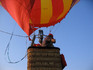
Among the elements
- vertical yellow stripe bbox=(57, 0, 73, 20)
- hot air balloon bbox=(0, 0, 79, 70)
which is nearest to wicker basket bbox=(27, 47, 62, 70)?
hot air balloon bbox=(0, 0, 79, 70)

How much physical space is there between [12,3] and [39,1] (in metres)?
1.43

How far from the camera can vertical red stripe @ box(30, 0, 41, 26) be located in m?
5.52

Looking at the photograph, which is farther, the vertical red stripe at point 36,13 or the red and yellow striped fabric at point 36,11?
the vertical red stripe at point 36,13

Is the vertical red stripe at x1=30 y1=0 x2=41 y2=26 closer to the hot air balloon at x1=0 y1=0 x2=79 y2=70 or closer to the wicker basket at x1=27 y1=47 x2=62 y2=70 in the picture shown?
the hot air balloon at x1=0 y1=0 x2=79 y2=70

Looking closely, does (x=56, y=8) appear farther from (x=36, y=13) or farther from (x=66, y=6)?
(x=36, y=13)

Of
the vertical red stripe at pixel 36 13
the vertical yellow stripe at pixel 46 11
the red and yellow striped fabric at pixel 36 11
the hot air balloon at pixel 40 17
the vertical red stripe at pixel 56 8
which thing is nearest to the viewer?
the hot air balloon at pixel 40 17

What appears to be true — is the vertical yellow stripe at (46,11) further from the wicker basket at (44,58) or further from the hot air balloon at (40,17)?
the wicker basket at (44,58)

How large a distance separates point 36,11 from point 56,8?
4.04 ft

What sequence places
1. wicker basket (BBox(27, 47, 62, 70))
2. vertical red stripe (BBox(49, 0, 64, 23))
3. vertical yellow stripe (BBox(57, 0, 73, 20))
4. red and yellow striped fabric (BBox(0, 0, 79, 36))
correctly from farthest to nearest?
vertical yellow stripe (BBox(57, 0, 73, 20)) → vertical red stripe (BBox(49, 0, 64, 23)) → red and yellow striped fabric (BBox(0, 0, 79, 36)) → wicker basket (BBox(27, 47, 62, 70))

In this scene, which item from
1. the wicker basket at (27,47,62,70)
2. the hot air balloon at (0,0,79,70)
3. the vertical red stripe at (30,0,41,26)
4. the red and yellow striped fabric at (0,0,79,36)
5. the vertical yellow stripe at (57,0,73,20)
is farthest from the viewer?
the vertical yellow stripe at (57,0,73,20)

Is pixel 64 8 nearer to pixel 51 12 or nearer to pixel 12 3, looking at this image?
pixel 51 12

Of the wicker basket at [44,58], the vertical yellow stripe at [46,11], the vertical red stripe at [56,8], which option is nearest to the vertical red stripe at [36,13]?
the vertical yellow stripe at [46,11]

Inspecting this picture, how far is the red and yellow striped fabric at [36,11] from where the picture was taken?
17.3ft

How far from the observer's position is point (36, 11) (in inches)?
223
